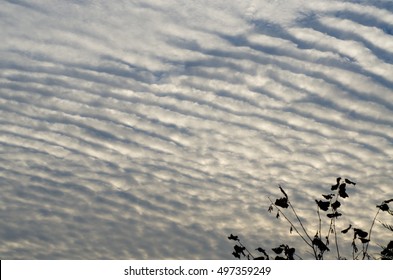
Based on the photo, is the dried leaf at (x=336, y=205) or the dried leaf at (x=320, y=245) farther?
the dried leaf at (x=336, y=205)

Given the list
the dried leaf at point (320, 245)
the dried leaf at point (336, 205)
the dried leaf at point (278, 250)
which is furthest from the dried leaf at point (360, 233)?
the dried leaf at point (278, 250)

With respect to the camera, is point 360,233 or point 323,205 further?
point 323,205

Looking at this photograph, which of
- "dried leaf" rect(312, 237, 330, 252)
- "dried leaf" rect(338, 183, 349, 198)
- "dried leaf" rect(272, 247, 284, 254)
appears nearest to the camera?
"dried leaf" rect(312, 237, 330, 252)

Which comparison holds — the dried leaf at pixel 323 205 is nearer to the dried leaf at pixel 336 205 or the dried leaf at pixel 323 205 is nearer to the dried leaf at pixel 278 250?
the dried leaf at pixel 336 205

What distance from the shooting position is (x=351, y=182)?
970 cm

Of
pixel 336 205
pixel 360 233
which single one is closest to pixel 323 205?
pixel 336 205

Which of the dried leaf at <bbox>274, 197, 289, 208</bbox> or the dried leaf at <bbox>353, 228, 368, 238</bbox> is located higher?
the dried leaf at <bbox>274, 197, 289, 208</bbox>

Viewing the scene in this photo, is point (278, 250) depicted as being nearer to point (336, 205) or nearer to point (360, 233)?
point (336, 205)

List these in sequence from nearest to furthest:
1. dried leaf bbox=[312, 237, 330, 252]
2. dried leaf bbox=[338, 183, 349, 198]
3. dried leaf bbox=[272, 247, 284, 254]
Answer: dried leaf bbox=[312, 237, 330, 252], dried leaf bbox=[272, 247, 284, 254], dried leaf bbox=[338, 183, 349, 198]

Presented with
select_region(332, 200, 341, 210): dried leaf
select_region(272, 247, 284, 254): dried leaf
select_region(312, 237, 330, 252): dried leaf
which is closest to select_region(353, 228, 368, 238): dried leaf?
select_region(312, 237, 330, 252): dried leaf

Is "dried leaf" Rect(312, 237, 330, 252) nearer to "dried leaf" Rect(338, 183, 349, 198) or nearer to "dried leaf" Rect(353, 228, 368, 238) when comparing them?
"dried leaf" Rect(353, 228, 368, 238)
